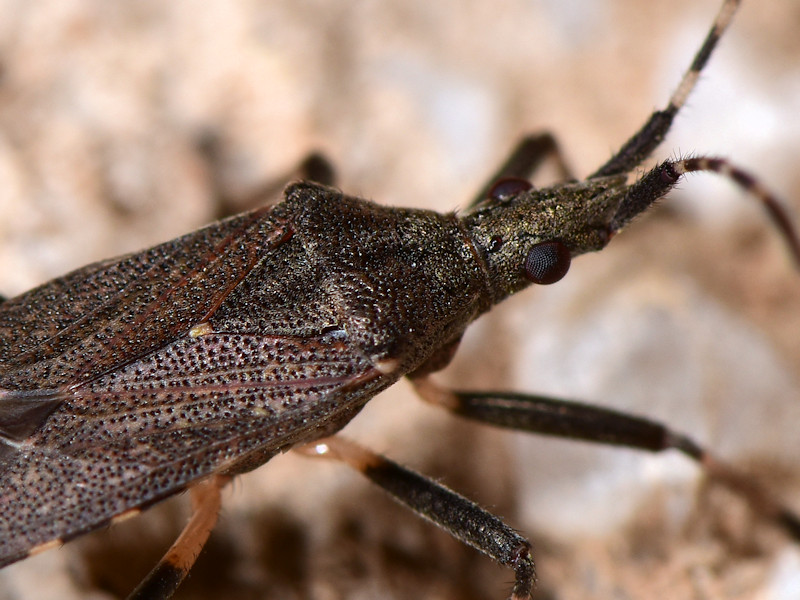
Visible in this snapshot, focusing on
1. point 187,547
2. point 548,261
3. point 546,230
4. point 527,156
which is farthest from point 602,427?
point 187,547

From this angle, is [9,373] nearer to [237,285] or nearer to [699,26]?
[237,285]

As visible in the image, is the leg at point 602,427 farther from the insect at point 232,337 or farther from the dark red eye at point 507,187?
the dark red eye at point 507,187

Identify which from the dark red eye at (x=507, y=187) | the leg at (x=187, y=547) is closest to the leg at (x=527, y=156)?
the dark red eye at (x=507, y=187)

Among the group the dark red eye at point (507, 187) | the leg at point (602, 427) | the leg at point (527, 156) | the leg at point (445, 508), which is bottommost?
the leg at point (445, 508)

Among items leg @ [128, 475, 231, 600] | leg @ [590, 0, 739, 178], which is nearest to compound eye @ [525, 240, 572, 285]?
leg @ [590, 0, 739, 178]

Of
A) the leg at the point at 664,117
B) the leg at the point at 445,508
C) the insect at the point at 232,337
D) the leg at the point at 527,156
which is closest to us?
the insect at the point at 232,337

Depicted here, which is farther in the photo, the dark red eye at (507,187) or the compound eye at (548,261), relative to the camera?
the dark red eye at (507,187)

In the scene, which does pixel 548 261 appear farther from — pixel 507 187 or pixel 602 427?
pixel 602 427

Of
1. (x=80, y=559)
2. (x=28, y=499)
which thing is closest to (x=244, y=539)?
(x=80, y=559)
